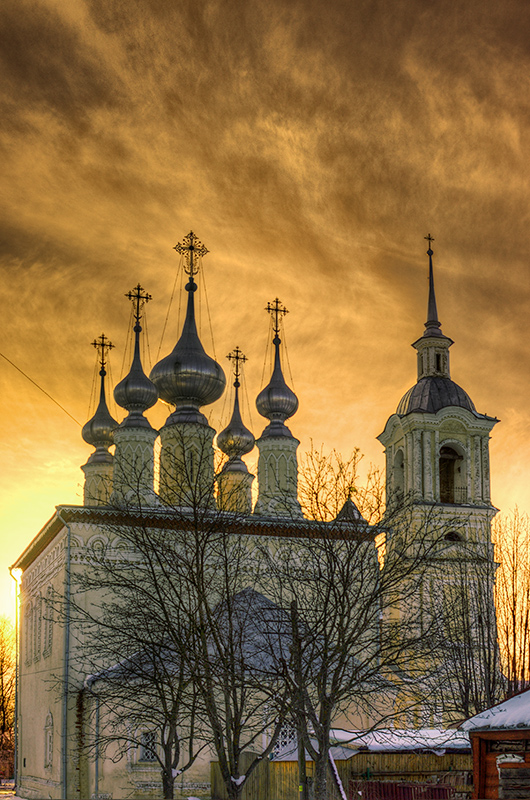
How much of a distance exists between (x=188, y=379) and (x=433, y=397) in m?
10.5

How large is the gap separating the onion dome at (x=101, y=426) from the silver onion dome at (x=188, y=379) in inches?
407

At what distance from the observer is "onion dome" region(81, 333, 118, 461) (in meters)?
43.3

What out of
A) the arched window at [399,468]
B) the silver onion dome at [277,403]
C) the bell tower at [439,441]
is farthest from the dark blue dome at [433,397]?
the silver onion dome at [277,403]

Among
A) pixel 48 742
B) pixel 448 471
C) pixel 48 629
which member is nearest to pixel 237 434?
→ pixel 448 471

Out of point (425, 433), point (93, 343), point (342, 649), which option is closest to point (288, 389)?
point (425, 433)

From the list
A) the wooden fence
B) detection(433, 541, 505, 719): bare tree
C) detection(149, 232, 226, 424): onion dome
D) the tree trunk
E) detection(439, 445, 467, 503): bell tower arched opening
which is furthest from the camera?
detection(439, 445, 467, 503): bell tower arched opening

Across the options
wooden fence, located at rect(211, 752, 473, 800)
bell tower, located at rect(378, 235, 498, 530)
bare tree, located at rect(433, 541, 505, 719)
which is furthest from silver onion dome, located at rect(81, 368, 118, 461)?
wooden fence, located at rect(211, 752, 473, 800)

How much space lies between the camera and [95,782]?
80.3ft

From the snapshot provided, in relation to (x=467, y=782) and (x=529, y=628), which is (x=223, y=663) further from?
(x=529, y=628)

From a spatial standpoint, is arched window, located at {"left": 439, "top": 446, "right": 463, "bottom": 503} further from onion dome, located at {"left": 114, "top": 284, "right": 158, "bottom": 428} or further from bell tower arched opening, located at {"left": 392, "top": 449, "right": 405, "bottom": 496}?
onion dome, located at {"left": 114, "top": 284, "right": 158, "bottom": 428}

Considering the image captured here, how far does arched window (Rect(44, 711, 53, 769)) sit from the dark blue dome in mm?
17336

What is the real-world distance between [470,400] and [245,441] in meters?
10.4

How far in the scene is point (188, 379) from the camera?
32.9 m

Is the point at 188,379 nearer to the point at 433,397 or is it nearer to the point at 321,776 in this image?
the point at 433,397
